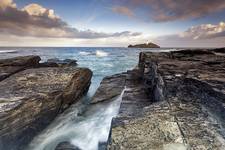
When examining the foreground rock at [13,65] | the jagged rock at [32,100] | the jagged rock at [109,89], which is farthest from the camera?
the foreground rock at [13,65]

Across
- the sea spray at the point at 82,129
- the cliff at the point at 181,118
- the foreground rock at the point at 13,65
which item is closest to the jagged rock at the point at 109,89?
the sea spray at the point at 82,129

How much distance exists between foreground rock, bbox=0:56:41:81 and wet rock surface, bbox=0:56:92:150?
1611 millimetres

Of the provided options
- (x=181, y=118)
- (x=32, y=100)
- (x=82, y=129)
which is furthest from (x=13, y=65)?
(x=181, y=118)

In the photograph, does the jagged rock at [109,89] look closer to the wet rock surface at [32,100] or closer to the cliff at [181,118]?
the wet rock surface at [32,100]

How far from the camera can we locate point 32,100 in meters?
6.64

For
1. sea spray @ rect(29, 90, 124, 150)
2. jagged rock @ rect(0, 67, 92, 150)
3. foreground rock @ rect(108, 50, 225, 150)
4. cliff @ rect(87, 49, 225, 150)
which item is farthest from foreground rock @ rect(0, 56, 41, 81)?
foreground rock @ rect(108, 50, 225, 150)

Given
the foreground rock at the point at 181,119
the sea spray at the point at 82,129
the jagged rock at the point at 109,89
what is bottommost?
the sea spray at the point at 82,129

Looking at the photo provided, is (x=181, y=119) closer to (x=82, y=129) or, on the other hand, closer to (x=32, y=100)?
(x=82, y=129)

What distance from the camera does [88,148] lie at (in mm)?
6262

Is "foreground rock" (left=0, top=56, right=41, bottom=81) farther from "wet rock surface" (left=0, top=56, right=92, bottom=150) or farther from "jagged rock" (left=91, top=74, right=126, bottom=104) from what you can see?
"jagged rock" (left=91, top=74, right=126, bottom=104)

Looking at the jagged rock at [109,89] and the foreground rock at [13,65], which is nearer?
the jagged rock at [109,89]

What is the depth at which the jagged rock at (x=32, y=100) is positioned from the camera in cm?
588

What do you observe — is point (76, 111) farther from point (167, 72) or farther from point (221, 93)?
point (221, 93)

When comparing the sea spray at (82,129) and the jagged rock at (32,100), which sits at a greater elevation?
the jagged rock at (32,100)
